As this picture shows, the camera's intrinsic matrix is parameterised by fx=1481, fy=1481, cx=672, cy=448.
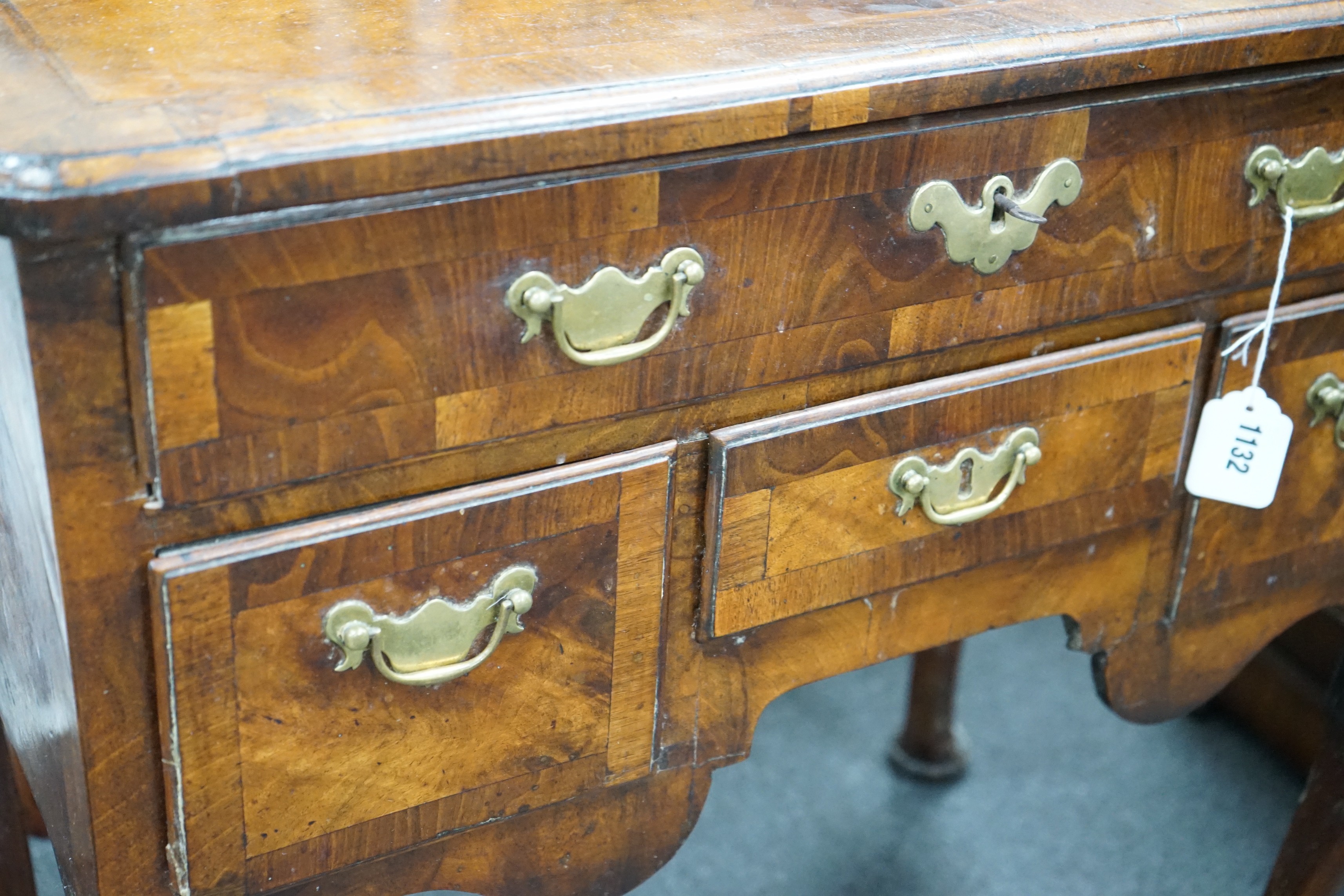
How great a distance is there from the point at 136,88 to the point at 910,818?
3.40 ft

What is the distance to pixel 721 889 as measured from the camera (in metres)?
1.30

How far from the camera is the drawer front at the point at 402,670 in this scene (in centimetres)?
63

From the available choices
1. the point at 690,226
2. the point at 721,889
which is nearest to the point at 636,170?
the point at 690,226

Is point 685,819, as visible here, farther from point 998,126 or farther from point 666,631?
point 998,126

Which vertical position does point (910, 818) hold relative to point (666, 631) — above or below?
below

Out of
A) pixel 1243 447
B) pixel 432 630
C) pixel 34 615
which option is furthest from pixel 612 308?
pixel 1243 447

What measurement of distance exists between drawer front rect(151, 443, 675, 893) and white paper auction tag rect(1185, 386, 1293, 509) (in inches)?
13.3

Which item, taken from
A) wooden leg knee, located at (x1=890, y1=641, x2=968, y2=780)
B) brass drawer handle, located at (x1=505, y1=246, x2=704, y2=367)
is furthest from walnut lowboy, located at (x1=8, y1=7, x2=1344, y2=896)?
wooden leg knee, located at (x1=890, y1=641, x2=968, y2=780)

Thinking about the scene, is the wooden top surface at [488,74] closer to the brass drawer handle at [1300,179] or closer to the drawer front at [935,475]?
the brass drawer handle at [1300,179]

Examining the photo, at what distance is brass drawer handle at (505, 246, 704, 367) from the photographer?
2.10 ft

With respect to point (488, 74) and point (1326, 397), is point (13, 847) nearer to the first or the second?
point (488, 74)

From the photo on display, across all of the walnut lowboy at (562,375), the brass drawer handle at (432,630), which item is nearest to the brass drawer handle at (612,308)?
the walnut lowboy at (562,375)

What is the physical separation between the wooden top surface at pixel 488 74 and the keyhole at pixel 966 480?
0.20 meters

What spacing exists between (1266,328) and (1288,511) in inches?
5.8
